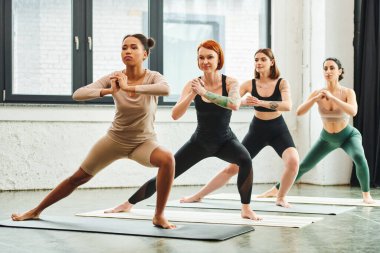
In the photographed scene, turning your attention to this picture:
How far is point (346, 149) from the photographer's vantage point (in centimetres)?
584

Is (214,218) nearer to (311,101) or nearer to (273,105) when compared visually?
(273,105)

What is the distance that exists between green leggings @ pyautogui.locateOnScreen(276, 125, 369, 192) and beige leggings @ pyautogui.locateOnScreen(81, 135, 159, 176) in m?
2.05

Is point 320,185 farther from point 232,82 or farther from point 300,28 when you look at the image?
point 232,82

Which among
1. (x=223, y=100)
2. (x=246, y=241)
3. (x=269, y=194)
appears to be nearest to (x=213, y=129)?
(x=223, y=100)

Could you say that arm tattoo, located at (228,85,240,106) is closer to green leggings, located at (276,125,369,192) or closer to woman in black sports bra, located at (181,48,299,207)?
woman in black sports bra, located at (181,48,299,207)

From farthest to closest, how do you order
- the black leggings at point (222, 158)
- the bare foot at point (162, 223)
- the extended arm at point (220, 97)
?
the black leggings at point (222, 158) < the extended arm at point (220, 97) < the bare foot at point (162, 223)

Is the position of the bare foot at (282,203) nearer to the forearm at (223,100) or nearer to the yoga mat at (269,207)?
the yoga mat at (269,207)

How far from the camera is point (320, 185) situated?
791cm

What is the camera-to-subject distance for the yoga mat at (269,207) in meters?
5.22

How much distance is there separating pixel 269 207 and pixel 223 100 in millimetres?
1303

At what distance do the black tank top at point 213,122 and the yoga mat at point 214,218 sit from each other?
544mm

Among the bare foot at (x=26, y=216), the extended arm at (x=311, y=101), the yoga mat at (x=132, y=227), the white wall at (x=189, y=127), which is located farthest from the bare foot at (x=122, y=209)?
the white wall at (x=189, y=127)

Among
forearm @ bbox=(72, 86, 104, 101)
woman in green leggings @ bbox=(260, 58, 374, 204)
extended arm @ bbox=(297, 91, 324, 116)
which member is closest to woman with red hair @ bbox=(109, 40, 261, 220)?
forearm @ bbox=(72, 86, 104, 101)

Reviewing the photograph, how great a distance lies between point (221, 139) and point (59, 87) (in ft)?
10.2
